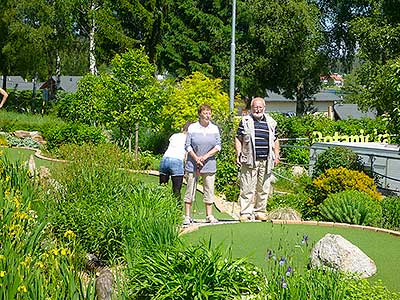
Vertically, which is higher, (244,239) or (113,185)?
(113,185)

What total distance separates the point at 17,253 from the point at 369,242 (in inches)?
191

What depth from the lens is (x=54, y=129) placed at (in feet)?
71.7

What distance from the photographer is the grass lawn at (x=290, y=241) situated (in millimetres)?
6723

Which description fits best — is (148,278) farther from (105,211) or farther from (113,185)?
(113,185)

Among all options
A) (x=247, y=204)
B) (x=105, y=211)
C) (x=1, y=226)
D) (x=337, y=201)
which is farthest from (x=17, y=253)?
(x=337, y=201)

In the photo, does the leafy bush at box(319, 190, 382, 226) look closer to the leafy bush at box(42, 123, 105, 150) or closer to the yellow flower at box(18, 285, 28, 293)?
the yellow flower at box(18, 285, 28, 293)

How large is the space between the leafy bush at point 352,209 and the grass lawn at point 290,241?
0.58 meters

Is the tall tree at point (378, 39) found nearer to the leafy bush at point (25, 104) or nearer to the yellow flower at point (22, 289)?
the leafy bush at point (25, 104)

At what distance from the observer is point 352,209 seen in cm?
→ 936

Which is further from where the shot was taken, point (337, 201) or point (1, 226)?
point (337, 201)

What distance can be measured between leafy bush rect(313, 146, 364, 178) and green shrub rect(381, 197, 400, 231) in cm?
438

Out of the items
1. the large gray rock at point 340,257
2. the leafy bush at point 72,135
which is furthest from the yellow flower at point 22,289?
the leafy bush at point 72,135

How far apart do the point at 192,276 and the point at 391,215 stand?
17.7 feet

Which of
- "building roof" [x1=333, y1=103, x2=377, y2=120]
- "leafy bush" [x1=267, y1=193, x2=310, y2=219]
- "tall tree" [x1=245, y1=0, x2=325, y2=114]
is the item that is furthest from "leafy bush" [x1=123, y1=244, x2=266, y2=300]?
"building roof" [x1=333, y1=103, x2=377, y2=120]
